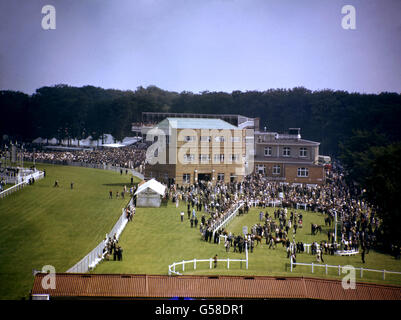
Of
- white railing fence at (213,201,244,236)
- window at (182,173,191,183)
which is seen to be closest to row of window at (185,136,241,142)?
window at (182,173,191,183)

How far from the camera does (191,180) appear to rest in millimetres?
54250

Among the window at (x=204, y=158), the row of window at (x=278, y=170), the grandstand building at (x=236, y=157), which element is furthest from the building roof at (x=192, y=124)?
the row of window at (x=278, y=170)

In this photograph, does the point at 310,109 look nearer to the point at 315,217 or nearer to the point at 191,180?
the point at 191,180

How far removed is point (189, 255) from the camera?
28.3 meters

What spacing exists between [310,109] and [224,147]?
5358 cm

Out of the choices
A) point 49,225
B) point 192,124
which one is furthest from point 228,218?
point 192,124

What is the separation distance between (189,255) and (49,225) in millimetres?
11827

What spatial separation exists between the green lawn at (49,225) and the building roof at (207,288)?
446 centimetres

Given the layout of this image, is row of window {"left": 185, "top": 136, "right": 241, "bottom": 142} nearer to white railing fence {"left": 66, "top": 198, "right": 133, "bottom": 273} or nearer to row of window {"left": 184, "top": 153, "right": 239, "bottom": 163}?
row of window {"left": 184, "top": 153, "right": 239, "bottom": 163}

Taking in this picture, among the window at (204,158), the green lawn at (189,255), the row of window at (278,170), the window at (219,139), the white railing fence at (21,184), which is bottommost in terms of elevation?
the green lawn at (189,255)

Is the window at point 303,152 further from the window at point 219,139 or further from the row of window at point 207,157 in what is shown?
the window at point 219,139

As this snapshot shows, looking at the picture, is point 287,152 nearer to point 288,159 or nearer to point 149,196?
point 288,159

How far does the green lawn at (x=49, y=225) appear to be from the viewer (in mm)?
24719
